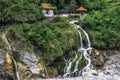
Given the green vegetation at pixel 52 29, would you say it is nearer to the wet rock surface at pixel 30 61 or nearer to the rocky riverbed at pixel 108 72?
the wet rock surface at pixel 30 61

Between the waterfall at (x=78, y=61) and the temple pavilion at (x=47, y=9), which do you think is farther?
the temple pavilion at (x=47, y=9)

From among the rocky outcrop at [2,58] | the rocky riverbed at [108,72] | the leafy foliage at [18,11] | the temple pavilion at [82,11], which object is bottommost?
the rocky riverbed at [108,72]

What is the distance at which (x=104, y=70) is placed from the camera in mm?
47531

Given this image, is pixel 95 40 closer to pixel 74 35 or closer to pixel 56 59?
pixel 74 35

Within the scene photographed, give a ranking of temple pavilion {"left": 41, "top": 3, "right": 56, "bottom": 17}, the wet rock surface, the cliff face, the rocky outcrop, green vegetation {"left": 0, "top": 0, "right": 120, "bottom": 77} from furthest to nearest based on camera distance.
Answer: temple pavilion {"left": 41, "top": 3, "right": 56, "bottom": 17} < green vegetation {"left": 0, "top": 0, "right": 120, "bottom": 77} < the wet rock surface < the cliff face < the rocky outcrop

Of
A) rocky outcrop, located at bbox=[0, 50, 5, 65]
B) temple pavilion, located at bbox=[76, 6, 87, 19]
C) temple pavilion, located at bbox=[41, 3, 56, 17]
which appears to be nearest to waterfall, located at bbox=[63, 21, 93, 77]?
rocky outcrop, located at bbox=[0, 50, 5, 65]

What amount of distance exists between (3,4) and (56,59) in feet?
29.9

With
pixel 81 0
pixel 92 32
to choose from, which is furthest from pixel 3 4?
pixel 81 0

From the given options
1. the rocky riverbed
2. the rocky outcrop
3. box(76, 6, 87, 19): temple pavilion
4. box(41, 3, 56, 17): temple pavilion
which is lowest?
the rocky riverbed

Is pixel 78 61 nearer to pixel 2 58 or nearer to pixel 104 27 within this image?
pixel 104 27

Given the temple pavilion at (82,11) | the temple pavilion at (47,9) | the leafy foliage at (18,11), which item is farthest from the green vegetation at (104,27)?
the leafy foliage at (18,11)

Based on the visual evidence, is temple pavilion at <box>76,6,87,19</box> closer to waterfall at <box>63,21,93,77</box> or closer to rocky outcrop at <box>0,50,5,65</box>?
waterfall at <box>63,21,93,77</box>

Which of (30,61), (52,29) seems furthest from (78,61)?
(30,61)

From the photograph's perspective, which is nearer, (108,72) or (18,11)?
(108,72)
